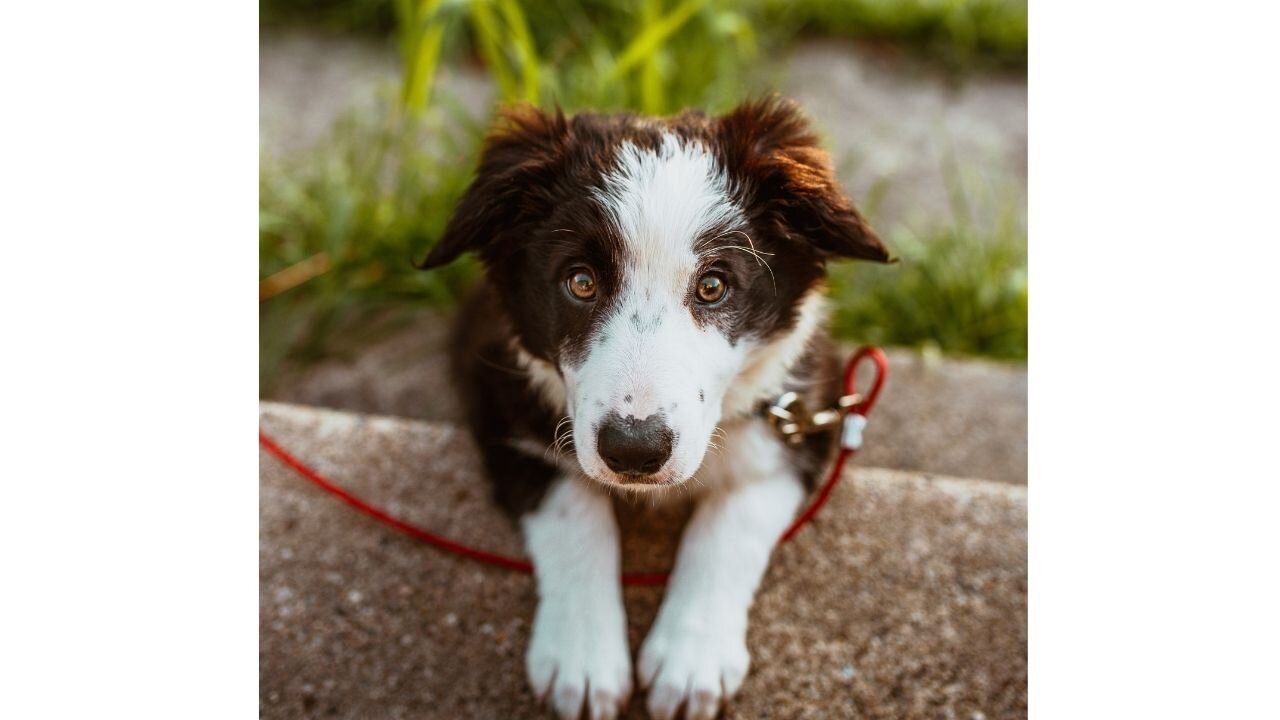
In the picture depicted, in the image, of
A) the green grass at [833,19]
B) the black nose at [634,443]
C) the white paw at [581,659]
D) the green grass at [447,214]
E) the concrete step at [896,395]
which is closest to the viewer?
the black nose at [634,443]

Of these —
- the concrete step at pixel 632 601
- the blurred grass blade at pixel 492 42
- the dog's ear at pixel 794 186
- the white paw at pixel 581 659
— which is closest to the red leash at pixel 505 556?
the concrete step at pixel 632 601

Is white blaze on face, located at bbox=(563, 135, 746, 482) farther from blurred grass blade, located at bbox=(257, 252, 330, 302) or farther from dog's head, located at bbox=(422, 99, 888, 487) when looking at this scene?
blurred grass blade, located at bbox=(257, 252, 330, 302)

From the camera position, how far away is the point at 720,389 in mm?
1787

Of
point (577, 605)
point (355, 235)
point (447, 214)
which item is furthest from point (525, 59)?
point (577, 605)

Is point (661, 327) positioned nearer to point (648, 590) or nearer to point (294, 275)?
point (648, 590)

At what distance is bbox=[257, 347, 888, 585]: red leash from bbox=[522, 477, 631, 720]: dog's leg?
0.07 meters

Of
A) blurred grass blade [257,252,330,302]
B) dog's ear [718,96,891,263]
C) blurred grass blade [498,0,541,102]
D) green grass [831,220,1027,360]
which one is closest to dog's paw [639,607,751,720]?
dog's ear [718,96,891,263]

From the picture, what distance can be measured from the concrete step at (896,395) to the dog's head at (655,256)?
993 mm

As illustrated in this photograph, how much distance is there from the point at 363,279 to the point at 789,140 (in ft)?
6.37

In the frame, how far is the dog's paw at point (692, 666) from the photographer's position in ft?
5.86

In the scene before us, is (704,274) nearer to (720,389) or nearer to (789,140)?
(720,389)

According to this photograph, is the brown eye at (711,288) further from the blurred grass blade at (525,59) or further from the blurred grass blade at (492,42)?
the blurred grass blade at (492,42)

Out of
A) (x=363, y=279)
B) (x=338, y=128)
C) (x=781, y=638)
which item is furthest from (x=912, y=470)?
(x=338, y=128)

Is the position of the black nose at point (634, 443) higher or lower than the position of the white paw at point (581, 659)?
higher
